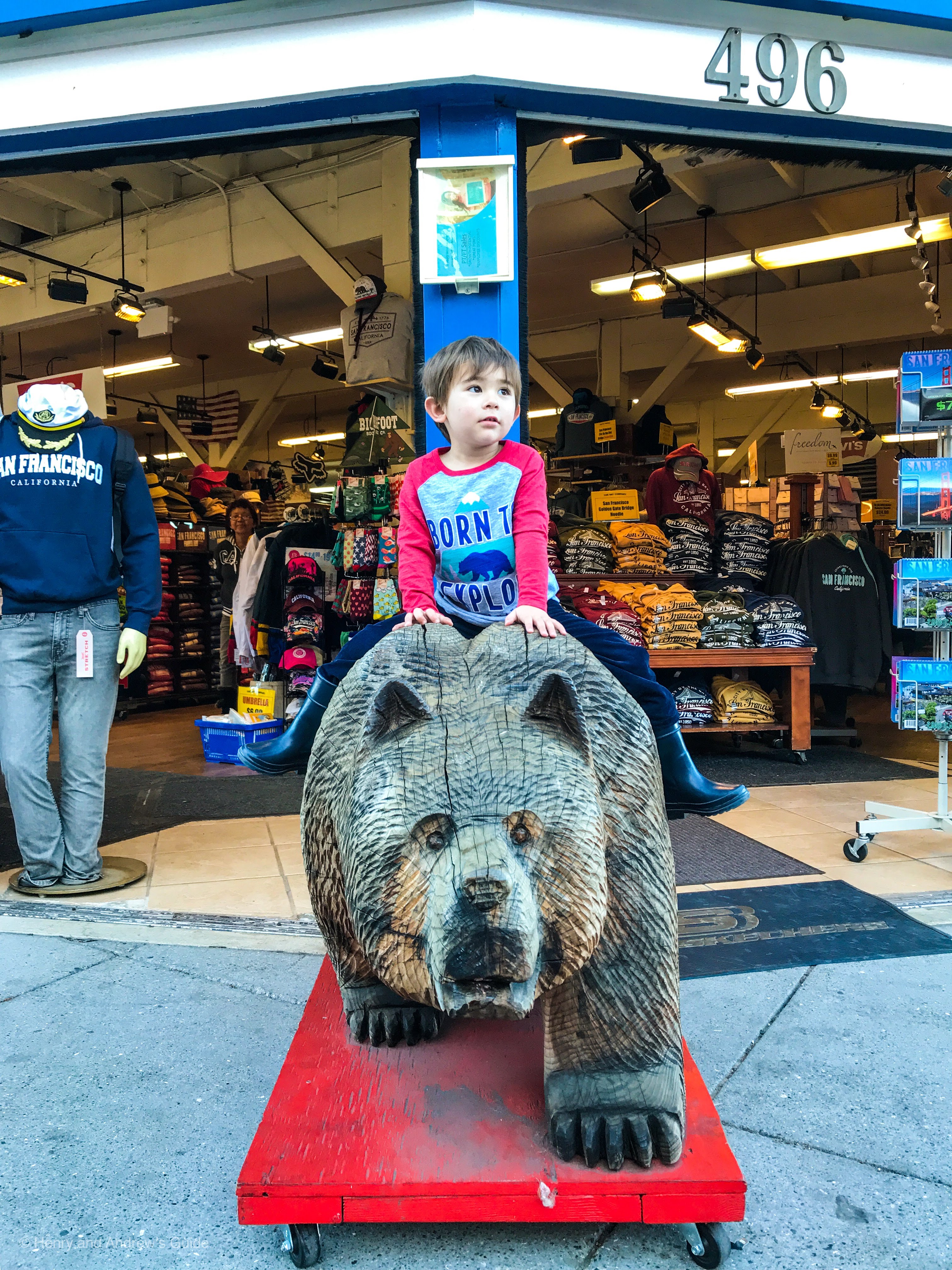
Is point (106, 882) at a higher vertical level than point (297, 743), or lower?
lower

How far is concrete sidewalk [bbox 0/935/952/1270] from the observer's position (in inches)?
58.4

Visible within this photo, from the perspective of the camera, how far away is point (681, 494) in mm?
7578

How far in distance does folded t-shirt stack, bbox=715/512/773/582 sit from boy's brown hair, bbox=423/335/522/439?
204 inches

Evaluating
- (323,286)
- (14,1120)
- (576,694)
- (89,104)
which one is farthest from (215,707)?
(576,694)

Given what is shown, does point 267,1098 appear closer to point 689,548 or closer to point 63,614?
point 63,614

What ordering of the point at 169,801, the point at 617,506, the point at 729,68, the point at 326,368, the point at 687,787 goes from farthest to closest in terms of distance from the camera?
the point at 326,368, the point at 617,506, the point at 169,801, the point at 729,68, the point at 687,787

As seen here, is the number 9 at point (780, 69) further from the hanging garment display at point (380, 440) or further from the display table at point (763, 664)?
the hanging garment display at point (380, 440)

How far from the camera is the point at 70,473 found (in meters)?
3.40

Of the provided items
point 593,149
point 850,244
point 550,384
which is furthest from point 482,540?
point 550,384

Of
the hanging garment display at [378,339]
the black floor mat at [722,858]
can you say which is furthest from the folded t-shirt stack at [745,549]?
the black floor mat at [722,858]

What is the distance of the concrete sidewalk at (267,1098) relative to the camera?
4.86 feet

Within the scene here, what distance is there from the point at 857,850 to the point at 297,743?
258 centimetres

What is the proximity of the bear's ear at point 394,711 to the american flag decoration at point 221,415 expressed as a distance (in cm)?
1337

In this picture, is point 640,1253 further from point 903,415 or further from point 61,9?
point 61,9
